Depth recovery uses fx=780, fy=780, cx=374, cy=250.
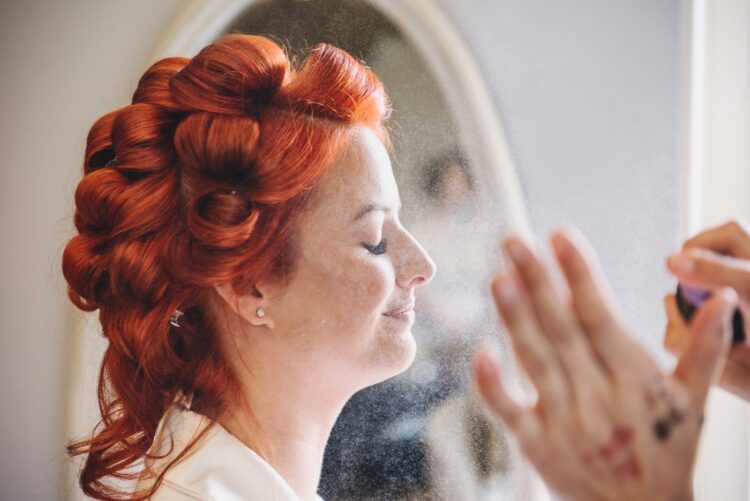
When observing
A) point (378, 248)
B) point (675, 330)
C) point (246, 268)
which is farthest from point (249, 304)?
point (675, 330)

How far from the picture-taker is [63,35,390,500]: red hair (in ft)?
2.50

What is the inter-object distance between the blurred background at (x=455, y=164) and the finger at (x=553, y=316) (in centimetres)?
40

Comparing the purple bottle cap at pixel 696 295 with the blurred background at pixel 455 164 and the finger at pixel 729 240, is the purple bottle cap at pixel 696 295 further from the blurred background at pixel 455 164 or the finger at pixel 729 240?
the blurred background at pixel 455 164

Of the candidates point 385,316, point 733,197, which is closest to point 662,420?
point 385,316

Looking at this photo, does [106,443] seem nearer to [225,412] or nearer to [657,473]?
[225,412]

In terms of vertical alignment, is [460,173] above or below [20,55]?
below

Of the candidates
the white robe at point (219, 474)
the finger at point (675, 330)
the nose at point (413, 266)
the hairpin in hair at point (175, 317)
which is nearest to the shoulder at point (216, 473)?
the white robe at point (219, 474)

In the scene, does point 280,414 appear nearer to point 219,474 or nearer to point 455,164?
point 219,474

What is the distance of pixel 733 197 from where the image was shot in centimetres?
86

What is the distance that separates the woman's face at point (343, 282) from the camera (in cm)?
78

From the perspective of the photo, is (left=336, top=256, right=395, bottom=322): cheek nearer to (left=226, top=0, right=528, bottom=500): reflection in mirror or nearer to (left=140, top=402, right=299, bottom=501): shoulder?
(left=226, top=0, right=528, bottom=500): reflection in mirror

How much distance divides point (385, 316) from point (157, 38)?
1.34 feet

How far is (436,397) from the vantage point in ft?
2.74

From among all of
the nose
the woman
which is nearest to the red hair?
the woman
